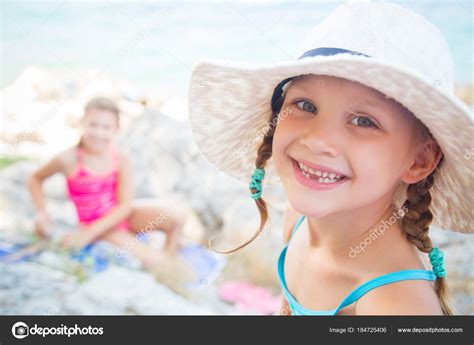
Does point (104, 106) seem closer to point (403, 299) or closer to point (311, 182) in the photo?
point (311, 182)

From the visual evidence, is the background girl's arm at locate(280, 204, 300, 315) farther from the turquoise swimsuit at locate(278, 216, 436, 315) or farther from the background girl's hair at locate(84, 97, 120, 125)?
the background girl's hair at locate(84, 97, 120, 125)

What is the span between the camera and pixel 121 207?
194cm

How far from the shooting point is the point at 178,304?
1.66m

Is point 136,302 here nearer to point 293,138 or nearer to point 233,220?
point 233,220

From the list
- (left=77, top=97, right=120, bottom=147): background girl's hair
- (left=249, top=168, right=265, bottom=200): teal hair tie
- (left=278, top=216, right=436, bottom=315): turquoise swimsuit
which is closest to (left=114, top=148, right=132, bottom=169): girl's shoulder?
(left=77, top=97, right=120, bottom=147): background girl's hair

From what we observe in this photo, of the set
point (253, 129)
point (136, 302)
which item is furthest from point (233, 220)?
point (253, 129)

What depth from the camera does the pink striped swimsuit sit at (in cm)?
193

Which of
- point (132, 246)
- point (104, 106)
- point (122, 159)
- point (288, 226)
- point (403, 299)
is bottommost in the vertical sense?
point (132, 246)

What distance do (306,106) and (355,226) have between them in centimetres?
23

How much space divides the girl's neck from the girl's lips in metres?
0.11

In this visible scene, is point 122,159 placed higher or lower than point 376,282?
lower

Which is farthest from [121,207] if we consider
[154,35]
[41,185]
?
[154,35]

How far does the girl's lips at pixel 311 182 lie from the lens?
31.6 inches

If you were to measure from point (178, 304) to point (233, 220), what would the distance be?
411 mm
